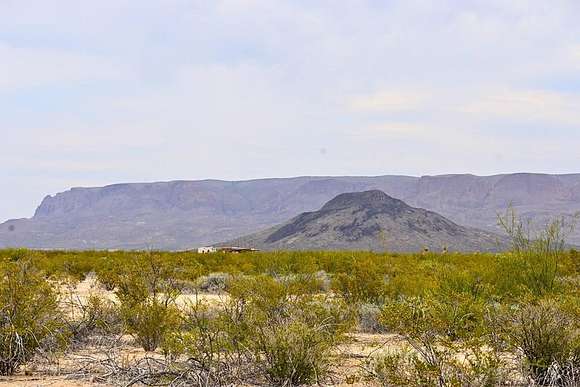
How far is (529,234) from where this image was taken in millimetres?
15273

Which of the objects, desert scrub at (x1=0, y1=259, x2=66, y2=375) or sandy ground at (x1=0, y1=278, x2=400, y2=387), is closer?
sandy ground at (x1=0, y1=278, x2=400, y2=387)

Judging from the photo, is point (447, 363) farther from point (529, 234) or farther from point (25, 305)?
point (529, 234)

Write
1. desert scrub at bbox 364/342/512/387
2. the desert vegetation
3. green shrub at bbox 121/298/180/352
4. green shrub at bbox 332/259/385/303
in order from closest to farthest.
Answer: desert scrub at bbox 364/342/512/387, the desert vegetation, green shrub at bbox 121/298/180/352, green shrub at bbox 332/259/385/303

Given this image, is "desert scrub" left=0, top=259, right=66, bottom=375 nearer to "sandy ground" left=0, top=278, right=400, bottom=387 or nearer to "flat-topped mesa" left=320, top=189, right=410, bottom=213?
"sandy ground" left=0, top=278, right=400, bottom=387

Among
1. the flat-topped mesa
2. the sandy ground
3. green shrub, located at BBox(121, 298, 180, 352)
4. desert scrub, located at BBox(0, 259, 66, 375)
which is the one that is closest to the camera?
the sandy ground

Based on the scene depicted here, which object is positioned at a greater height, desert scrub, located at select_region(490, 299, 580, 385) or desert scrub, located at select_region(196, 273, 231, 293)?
desert scrub, located at select_region(490, 299, 580, 385)

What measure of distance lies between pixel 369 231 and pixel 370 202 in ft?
52.6

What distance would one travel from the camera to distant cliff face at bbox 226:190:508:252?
129875 millimetres

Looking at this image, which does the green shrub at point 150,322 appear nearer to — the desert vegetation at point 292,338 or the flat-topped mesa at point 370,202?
the desert vegetation at point 292,338

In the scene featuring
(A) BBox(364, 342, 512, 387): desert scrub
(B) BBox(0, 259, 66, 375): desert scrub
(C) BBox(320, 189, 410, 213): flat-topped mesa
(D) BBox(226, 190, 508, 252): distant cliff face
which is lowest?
(D) BBox(226, 190, 508, 252): distant cliff face

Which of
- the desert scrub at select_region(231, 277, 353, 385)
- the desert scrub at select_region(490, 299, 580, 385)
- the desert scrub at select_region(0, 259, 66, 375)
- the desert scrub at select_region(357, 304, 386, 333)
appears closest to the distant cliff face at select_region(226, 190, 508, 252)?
the desert scrub at select_region(357, 304, 386, 333)

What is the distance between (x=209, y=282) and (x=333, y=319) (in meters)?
15.0

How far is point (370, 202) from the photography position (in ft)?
Answer: 508

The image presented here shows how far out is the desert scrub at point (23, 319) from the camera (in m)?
10.4
